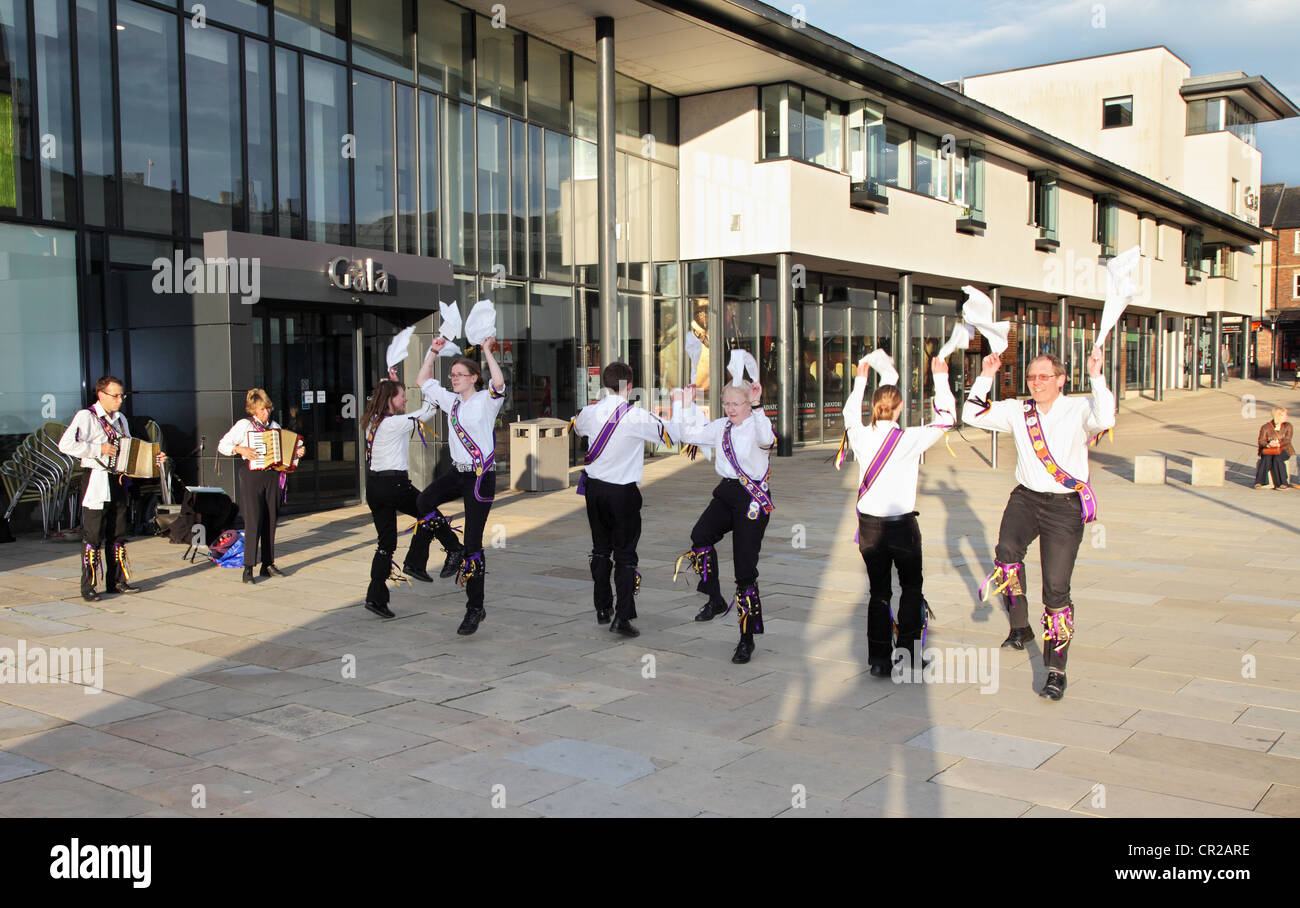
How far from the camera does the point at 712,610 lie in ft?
28.2

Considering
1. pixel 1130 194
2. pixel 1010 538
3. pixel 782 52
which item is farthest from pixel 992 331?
pixel 1130 194

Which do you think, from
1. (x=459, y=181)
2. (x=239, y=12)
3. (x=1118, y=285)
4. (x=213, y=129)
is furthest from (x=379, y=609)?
(x=459, y=181)

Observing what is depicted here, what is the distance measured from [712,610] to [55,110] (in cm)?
997

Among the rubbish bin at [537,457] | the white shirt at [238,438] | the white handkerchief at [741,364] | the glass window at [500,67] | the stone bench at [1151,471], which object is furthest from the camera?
the glass window at [500,67]

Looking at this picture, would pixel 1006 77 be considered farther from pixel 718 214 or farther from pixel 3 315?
pixel 3 315

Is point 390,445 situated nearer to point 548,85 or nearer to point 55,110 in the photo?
point 55,110

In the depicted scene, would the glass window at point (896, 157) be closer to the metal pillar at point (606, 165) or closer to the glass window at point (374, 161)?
the metal pillar at point (606, 165)

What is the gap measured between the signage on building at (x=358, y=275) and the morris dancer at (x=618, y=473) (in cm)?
769

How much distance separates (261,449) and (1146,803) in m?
7.83

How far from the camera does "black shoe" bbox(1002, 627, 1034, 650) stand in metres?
7.43

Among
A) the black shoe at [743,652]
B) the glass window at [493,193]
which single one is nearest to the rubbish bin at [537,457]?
the glass window at [493,193]

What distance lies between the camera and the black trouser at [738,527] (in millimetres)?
7289

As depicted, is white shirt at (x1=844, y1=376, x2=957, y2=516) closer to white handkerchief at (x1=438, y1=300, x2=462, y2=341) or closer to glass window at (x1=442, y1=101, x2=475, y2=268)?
white handkerchief at (x1=438, y1=300, x2=462, y2=341)
